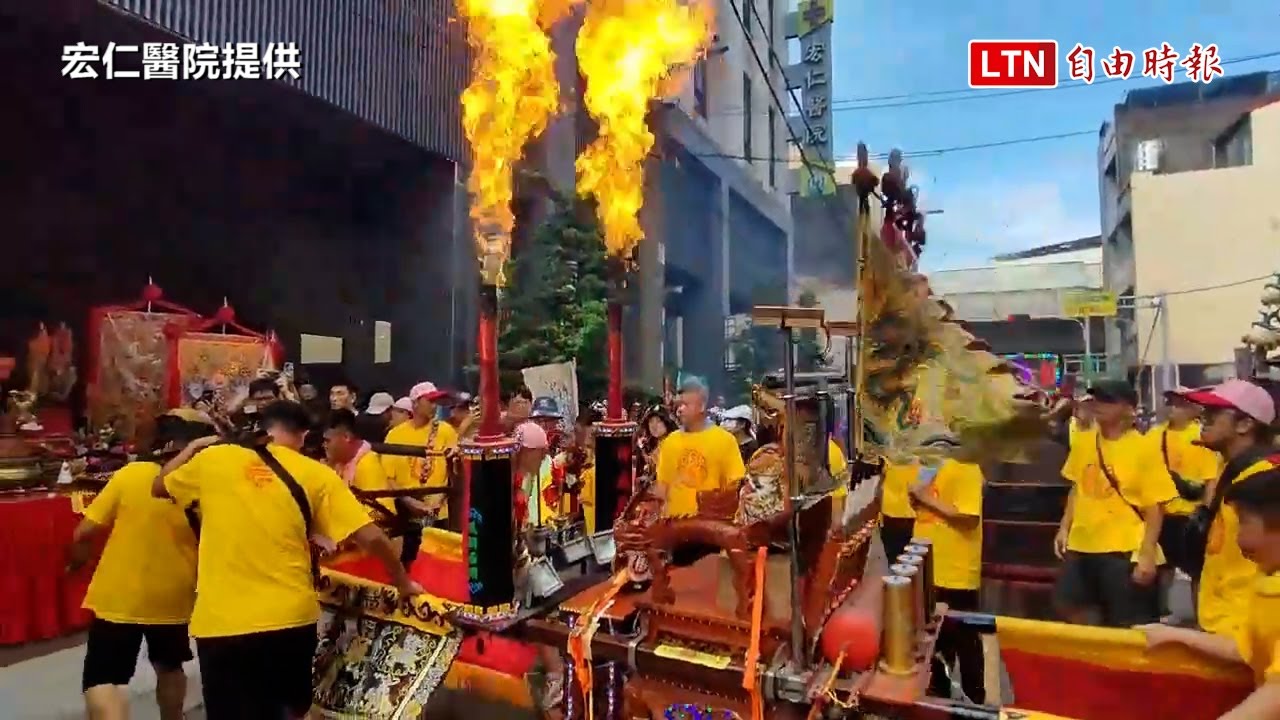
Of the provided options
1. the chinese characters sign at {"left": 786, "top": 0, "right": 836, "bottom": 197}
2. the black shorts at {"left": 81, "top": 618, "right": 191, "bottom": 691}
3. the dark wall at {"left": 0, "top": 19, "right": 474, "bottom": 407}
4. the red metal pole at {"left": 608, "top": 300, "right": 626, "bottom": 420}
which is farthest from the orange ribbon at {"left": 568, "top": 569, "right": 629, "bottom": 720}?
the chinese characters sign at {"left": 786, "top": 0, "right": 836, "bottom": 197}

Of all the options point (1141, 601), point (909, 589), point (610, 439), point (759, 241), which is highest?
point (759, 241)

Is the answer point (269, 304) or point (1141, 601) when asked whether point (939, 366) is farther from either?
point (269, 304)

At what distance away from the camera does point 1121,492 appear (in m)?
4.68

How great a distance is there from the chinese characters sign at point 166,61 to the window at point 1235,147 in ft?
58.8

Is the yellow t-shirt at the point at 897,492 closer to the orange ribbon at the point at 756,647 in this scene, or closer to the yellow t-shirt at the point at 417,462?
the orange ribbon at the point at 756,647

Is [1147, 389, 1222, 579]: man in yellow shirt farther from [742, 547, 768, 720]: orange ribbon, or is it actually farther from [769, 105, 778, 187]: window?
[769, 105, 778, 187]: window

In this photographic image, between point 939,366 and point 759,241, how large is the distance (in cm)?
1749

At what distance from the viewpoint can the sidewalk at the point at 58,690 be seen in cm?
475

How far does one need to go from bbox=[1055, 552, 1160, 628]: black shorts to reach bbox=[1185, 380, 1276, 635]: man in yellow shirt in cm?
→ 101

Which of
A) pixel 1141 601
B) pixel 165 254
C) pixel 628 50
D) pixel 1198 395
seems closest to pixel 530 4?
pixel 628 50

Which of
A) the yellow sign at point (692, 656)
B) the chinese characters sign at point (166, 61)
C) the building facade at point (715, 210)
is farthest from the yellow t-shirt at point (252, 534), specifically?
the building facade at point (715, 210)

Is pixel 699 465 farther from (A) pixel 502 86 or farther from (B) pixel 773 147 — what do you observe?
(B) pixel 773 147

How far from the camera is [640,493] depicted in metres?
3.79

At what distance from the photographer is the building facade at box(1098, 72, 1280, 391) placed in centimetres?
1702
